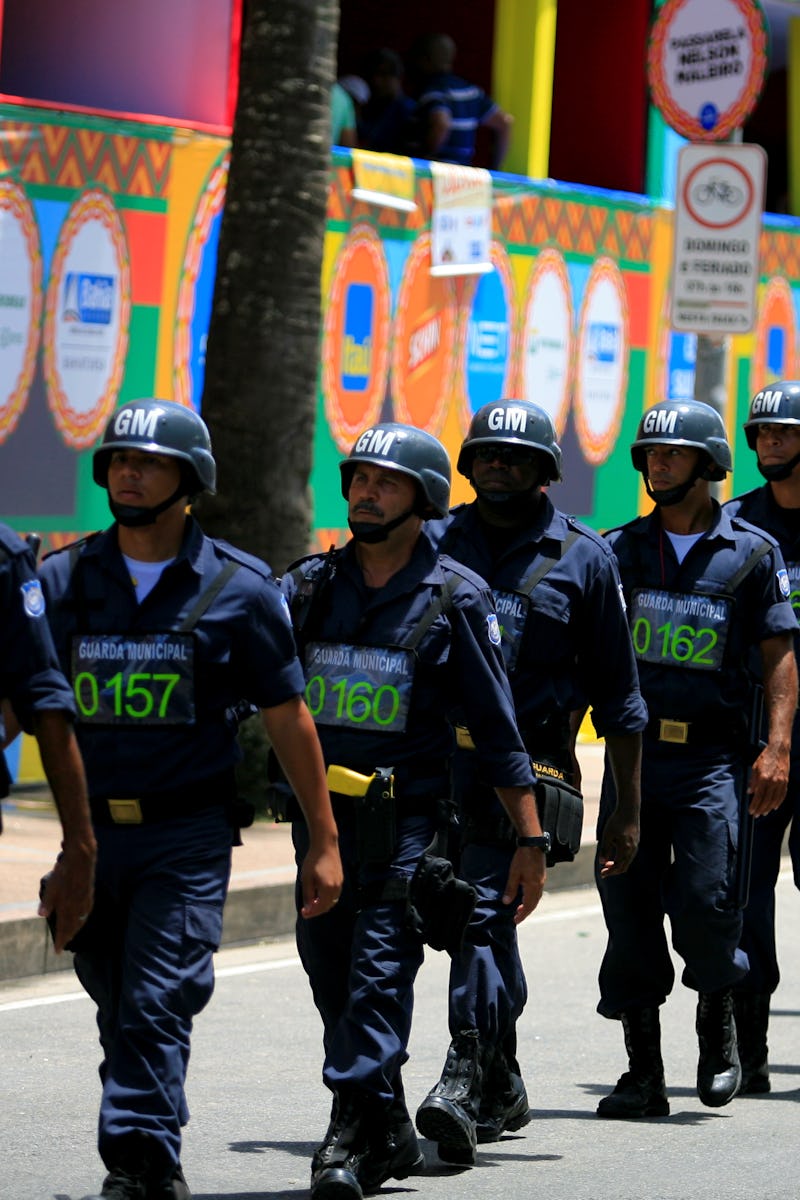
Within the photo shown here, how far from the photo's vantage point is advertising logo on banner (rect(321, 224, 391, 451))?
47.0ft

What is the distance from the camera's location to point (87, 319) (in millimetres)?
12711

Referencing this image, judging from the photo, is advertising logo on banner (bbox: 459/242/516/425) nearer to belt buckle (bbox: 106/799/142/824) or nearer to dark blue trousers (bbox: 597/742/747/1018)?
dark blue trousers (bbox: 597/742/747/1018)

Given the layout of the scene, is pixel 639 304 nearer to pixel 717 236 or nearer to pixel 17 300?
pixel 717 236

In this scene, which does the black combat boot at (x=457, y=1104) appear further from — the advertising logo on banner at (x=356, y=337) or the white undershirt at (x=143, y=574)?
the advertising logo on banner at (x=356, y=337)

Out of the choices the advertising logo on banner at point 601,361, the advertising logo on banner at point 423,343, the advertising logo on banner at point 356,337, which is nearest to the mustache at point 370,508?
the advertising logo on banner at point 356,337

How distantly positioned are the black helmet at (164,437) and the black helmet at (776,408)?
2.91 m

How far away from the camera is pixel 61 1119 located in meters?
6.70

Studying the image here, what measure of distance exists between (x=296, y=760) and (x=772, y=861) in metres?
2.80

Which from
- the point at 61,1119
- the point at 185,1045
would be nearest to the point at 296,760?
the point at 185,1045

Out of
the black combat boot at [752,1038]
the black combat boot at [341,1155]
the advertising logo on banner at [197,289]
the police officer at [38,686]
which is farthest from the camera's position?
the advertising logo on banner at [197,289]

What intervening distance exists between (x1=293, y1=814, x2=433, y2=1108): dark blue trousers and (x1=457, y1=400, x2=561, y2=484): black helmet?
124cm

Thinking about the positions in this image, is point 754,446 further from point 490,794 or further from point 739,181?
point 739,181

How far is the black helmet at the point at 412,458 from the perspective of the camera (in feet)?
20.1

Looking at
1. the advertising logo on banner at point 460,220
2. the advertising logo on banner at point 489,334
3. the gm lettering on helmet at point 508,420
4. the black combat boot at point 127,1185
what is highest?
the advertising logo on banner at point 460,220
